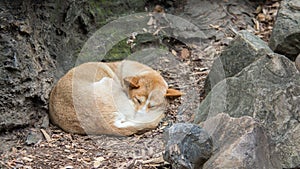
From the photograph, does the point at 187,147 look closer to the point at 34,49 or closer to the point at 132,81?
the point at 132,81

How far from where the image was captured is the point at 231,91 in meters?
4.08

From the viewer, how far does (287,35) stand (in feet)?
17.1

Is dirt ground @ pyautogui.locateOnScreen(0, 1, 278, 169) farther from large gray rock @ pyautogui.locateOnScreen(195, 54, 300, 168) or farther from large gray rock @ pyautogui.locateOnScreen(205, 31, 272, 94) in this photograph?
large gray rock @ pyautogui.locateOnScreen(195, 54, 300, 168)

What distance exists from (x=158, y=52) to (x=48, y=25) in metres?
1.31

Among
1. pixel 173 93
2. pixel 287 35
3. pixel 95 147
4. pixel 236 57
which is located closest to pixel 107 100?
pixel 95 147

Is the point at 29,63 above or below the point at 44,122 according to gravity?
above

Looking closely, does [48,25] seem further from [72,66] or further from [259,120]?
[259,120]

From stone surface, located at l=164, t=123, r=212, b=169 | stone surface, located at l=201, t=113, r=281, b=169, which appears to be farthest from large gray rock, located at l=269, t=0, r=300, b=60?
stone surface, located at l=164, t=123, r=212, b=169

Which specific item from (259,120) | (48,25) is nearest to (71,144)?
(48,25)

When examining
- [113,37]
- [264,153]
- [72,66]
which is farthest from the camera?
[113,37]

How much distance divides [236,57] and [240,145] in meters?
1.38

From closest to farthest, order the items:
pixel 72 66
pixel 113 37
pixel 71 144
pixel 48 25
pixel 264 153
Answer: pixel 264 153, pixel 71 144, pixel 48 25, pixel 72 66, pixel 113 37

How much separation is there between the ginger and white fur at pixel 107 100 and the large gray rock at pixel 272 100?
2.18 ft

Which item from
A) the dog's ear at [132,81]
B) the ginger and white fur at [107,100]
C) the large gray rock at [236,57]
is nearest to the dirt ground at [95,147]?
the ginger and white fur at [107,100]
